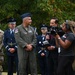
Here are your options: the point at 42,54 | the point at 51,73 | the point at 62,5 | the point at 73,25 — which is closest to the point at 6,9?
the point at 62,5

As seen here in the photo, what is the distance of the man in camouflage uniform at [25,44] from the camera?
36.2ft

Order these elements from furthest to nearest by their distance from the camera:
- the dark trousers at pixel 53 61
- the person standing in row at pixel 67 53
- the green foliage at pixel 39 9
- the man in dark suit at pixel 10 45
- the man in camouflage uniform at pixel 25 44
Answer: the green foliage at pixel 39 9, the man in dark suit at pixel 10 45, the dark trousers at pixel 53 61, the man in camouflage uniform at pixel 25 44, the person standing in row at pixel 67 53

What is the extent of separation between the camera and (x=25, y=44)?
11.0 meters

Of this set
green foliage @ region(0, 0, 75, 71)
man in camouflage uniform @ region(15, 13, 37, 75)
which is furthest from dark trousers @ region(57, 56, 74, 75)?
green foliage @ region(0, 0, 75, 71)

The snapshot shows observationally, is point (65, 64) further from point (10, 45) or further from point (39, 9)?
point (39, 9)

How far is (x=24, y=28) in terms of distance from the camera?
11.1m

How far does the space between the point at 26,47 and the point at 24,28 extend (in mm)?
538

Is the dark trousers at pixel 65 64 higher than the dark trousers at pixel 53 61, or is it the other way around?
the dark trousers at pixel 65 64

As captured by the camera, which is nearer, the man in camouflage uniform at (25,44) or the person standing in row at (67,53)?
the person standing in row at (67,53)

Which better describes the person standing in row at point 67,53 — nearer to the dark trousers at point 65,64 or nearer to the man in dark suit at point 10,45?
the dark trousers at point 65,64

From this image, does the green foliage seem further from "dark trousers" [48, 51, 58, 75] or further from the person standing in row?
the person standing in row

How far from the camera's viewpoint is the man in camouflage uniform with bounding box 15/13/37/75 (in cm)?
1102

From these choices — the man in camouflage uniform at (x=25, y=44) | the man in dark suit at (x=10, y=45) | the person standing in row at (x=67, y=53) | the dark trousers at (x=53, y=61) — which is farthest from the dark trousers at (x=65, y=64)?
the man in dark suit at (x=10, y=45)

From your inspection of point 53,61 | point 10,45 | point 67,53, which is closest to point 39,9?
point 10,45
